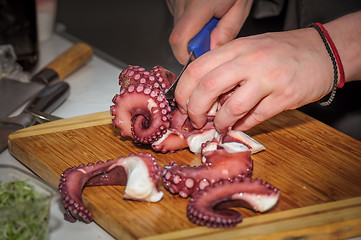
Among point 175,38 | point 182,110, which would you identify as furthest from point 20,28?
point 182,110

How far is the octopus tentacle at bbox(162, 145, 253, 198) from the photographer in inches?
54.3

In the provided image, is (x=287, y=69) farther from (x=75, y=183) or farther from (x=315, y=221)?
(x=75, y=183)

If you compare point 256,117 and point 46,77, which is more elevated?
point 256,117

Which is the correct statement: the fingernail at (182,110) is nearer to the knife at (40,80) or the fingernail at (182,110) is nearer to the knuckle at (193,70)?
the knuckle at (193,70)

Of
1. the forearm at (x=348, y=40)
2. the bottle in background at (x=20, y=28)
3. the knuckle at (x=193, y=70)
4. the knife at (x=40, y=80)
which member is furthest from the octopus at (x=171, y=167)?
the bottle in background at (x=20, y=28)

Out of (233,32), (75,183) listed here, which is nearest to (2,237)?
(75,183)

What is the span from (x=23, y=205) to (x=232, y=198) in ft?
1.74

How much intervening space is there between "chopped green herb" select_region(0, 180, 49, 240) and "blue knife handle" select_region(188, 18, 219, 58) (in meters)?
0.80

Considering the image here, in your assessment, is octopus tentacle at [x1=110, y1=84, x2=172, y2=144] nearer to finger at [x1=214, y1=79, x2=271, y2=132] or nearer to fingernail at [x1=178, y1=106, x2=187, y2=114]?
fingernail at [x1=178, y1=106, x2=187, y2=114]

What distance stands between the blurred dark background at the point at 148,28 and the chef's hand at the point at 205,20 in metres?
0.13

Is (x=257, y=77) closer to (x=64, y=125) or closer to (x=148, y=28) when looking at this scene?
(x=64, y=125)

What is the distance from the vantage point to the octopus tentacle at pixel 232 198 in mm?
1286

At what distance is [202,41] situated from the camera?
177 centimetres

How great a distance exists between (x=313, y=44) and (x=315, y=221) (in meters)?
0.55
